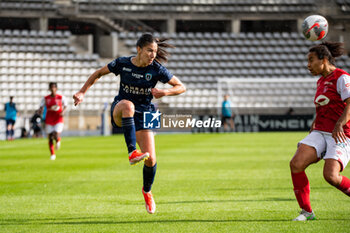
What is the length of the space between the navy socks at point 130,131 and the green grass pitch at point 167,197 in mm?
Answer: 913

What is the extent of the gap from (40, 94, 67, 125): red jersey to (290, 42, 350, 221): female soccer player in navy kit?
36.8 ft

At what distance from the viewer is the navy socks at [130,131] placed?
718 centimetres

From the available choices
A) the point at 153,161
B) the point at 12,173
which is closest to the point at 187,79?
the point at 12,173

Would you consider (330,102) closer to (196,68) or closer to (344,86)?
(344,86)

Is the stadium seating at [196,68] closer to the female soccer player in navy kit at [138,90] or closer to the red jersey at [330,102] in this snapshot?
the female soccer player in navy kit at [138,90]

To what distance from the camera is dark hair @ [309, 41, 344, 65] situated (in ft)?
21.8

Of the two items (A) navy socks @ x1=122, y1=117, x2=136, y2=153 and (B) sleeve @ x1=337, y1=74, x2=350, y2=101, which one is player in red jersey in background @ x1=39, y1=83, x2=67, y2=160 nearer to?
(A) navy socks @ x1=122, y1=117, x2=136, y2=153

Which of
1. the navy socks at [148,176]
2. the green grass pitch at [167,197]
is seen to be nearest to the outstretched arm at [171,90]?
the navy socks at [148,176]

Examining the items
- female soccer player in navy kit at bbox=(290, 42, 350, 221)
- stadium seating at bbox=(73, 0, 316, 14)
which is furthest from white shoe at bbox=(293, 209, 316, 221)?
stadium seating at bbox=(73, 0, 316, 14)

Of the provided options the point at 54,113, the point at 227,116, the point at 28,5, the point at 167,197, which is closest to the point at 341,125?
the point at 167,197

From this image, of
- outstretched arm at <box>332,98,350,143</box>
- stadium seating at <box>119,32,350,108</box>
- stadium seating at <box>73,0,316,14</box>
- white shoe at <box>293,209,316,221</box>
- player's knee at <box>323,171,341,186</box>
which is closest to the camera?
outstretched arm at <box>332,98,350,143</box>

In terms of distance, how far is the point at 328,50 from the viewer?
6.70 m

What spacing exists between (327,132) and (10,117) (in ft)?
77.1

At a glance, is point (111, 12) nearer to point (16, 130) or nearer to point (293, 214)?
point (16, 130)
